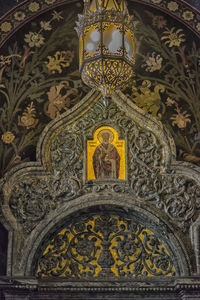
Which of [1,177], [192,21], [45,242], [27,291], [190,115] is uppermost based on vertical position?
[192,21]

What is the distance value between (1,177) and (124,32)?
3284 mm

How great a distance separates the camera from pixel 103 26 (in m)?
7.75

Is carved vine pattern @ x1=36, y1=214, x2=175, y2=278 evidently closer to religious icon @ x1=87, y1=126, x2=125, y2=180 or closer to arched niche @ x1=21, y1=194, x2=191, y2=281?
arched niche @ x1=21, y1=194, x2=191, y2=281

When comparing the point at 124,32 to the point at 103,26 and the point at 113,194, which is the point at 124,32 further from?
the point at 113,194

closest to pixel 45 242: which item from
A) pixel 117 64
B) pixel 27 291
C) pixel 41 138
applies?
pixel 27 291

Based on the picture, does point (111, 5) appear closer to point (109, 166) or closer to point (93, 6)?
point (93, 6)

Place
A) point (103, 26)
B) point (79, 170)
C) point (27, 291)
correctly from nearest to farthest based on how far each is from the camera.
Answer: point (103, 26) → point (27, 291) → point (79, 170)

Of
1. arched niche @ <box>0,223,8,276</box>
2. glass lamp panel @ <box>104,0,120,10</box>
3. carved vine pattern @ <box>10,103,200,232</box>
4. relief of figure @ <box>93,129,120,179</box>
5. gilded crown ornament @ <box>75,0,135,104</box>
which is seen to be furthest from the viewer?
relief of figure @ <box>93,129,120,179</box>

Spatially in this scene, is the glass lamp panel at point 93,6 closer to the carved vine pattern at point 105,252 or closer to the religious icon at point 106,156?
the religious icon at point 106,156

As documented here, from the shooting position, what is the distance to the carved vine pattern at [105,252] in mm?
10156

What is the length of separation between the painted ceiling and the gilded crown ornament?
260cm

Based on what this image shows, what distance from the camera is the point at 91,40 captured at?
7863 mm

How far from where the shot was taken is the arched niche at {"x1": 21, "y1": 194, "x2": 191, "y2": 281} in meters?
10.0

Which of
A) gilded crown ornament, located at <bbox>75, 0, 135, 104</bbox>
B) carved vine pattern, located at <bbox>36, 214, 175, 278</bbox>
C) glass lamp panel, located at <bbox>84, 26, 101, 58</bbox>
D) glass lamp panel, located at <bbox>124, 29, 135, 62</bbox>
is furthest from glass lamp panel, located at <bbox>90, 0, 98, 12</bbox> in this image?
carved vine pattern, located at <bbox>36, 214, 175, 278</bbox>
